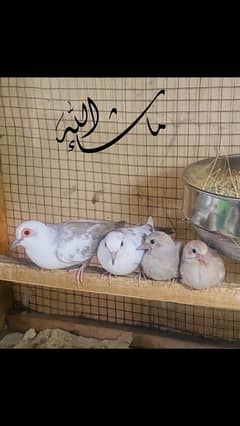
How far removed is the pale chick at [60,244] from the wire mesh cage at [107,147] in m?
0.05

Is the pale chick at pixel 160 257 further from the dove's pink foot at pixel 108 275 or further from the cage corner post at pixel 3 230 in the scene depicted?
the cage corner post at pixel 3 230

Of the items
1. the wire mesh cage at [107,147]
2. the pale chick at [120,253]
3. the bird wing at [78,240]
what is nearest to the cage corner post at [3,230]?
the wire mesh cage at [107,147]

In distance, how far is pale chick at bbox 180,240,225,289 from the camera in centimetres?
130

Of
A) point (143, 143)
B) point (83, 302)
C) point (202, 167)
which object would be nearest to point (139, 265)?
point (202, 167)

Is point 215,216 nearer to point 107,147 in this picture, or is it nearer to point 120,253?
point 120,253

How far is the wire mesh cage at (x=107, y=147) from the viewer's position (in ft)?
5.14

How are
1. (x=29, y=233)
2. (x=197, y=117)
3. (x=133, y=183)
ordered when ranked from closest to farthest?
(x=29, y=233)
(x=197, y=117)
(x=133, y=183)

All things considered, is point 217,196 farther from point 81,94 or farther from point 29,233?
point 81,94

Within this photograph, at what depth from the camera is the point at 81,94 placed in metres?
1.65

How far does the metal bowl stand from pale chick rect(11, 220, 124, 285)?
30 cm

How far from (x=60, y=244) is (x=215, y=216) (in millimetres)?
455

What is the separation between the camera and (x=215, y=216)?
1.20m

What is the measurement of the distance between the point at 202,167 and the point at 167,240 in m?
0.22

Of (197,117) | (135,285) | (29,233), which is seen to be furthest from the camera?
(197,117)
